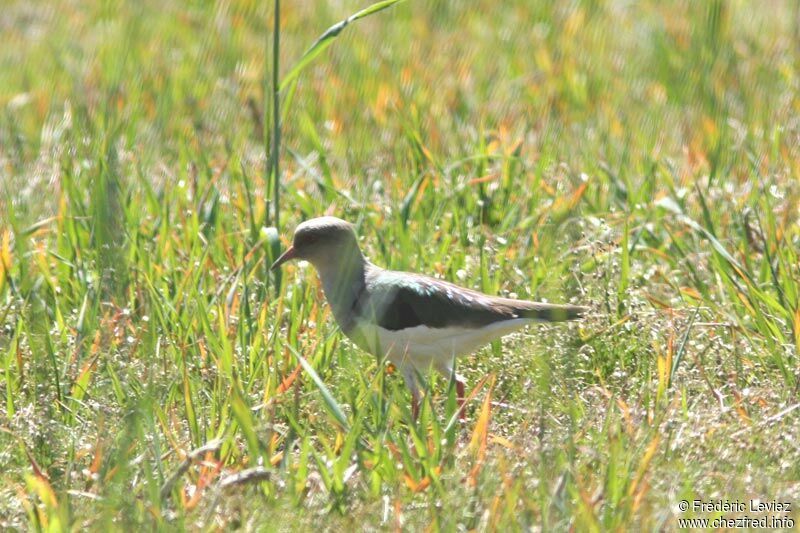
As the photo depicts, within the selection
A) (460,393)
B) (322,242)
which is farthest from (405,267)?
(460,393)

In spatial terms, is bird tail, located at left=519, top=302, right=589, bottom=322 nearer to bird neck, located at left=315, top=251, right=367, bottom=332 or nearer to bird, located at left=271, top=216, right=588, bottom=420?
bird, located at left=271, top=216, right=588, bottom=420

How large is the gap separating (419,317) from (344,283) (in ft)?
1.03

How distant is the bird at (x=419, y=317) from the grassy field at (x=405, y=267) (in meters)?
0.10

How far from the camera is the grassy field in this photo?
11.4 ft

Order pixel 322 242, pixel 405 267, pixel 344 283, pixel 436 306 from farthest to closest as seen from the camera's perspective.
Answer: pixel 405 267 < pixel 322 242 < pixel 344 283 < pixel 436 306

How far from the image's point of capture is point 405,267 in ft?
16.4

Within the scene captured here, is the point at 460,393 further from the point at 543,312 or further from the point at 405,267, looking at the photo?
the point at 405,267

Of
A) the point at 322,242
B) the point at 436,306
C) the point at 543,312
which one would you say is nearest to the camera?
the point at 543,312

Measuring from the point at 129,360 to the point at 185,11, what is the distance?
Answer: 15.8 feet

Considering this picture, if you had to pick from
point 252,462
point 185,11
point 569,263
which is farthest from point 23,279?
point 185,11

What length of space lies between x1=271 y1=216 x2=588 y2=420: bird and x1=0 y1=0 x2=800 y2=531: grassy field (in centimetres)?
10

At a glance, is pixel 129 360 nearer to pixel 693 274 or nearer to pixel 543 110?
pixel 693 274

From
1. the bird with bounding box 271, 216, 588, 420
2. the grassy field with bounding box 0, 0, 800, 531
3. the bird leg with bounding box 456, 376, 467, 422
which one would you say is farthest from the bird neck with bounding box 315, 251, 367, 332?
the bird leg with bounding box 456, 376, 467, 422

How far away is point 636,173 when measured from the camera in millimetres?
5910
